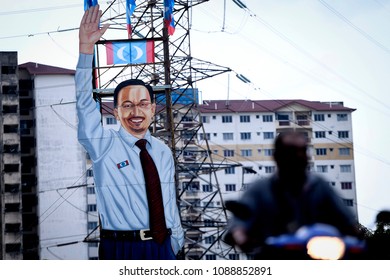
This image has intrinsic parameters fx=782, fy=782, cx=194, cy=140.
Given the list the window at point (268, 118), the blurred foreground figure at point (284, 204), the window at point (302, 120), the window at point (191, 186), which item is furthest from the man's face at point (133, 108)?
the blurred foreground figure at point (284, 204)

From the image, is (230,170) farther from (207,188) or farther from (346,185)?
(346,185)

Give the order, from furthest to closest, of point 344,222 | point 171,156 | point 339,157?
point 171,156 < point 339,157 < point 344,222

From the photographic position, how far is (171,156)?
18.7 ft

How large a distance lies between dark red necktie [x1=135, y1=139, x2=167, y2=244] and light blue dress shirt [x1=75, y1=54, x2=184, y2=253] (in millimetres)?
30

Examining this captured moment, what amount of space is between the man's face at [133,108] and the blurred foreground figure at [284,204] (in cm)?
199

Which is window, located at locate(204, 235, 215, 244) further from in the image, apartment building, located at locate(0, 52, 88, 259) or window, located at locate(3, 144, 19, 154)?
window, located at locate(3, 144, 19, 154)

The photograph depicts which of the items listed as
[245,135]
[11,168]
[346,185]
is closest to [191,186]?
[245,135]

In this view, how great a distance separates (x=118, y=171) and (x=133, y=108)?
0.47 meters

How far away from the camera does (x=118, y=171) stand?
5559 millimetres

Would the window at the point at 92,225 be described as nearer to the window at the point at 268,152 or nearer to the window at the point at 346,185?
the window at the point at 268,152

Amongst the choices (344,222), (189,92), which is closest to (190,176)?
(189,92)

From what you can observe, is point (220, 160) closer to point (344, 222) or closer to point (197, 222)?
point (197, 222)

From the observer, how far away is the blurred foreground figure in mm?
3543
